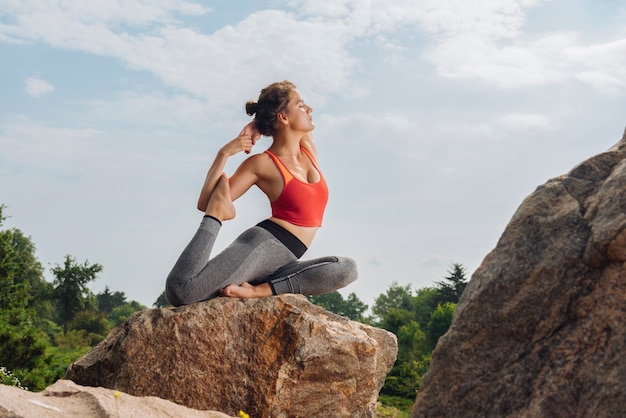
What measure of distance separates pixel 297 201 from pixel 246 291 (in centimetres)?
116

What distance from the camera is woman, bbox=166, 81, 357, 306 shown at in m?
7.25

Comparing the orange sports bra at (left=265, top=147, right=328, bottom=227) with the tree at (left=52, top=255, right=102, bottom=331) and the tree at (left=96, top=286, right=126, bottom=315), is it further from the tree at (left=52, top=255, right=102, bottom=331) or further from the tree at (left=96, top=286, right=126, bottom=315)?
the tree at (left=96, top=286, right=126, bottom=315)

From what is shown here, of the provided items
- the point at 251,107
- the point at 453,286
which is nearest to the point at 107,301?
the point at 453,286

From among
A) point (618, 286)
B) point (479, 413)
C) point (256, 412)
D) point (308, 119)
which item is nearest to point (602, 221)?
point (618, 286)

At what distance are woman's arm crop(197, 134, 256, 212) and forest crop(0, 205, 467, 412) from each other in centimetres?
654

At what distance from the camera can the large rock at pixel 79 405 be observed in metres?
4.06

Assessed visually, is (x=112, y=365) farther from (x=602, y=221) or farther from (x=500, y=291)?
(x=602, y=221)

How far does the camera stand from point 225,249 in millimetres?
7504

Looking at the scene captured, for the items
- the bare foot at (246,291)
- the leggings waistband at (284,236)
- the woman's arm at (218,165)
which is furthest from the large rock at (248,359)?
the woman's arm at (218,165)

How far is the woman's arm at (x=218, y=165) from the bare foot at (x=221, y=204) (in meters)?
0.08

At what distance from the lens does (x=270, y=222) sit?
25.6ft

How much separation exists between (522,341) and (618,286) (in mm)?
582

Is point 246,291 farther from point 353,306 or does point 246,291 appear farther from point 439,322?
point 353,306

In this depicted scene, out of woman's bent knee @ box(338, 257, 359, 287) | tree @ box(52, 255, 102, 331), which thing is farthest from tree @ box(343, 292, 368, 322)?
woman's bent knee @ box(338, 257, 359, 287)
